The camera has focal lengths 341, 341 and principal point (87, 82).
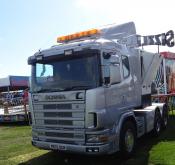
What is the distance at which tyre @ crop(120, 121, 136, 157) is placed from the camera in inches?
326

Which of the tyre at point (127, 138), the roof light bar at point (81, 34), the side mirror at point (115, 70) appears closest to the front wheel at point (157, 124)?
the tyre at point (127, 138)

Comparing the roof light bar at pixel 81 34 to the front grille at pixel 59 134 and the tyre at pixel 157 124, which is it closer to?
the front grille at pixel 59 134

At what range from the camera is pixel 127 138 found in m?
8.60

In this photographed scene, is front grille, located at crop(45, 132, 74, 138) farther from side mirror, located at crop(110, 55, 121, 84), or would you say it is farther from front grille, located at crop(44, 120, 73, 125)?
→ side mirror, located at crop(110, 55, 121, 84)

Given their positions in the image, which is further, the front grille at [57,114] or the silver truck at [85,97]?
the front grille at [57,114]

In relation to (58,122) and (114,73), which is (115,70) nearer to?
(114,73)

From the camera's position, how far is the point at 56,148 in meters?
8.10

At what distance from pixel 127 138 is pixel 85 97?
1.84 metres

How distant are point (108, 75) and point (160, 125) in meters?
4.92

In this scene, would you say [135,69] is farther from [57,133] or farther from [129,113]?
[57,133]

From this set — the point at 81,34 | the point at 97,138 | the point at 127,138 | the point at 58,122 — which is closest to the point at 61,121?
the point at 58,122

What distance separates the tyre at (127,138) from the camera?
27.2 feet

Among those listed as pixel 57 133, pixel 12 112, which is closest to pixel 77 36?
pixel 57 133


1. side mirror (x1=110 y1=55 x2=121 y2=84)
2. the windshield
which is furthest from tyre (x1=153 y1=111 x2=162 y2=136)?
the windshield
